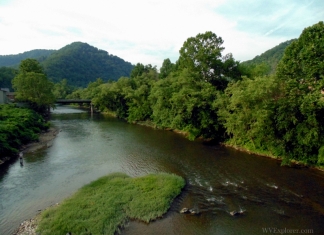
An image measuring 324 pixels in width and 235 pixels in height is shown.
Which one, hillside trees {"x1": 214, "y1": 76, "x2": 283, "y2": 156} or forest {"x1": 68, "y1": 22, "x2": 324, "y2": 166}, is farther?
hillside trees {"x1": 214, "y1": 76, "x2": 283, "y2": 156}

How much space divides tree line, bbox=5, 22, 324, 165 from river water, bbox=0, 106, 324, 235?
2.71m

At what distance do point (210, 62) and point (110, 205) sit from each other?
111ft

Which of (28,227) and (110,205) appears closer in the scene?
(28,227)

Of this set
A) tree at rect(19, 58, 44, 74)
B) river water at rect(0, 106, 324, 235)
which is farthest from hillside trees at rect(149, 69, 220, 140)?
tree at rect(19, 58, 44, 74)

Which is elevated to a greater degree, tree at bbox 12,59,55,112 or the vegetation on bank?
tree at bbox 12,59,55,112

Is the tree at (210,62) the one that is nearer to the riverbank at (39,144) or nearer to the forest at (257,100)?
the forest at (257,100)

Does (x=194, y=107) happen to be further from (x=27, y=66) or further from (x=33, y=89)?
(x=27, y=66)

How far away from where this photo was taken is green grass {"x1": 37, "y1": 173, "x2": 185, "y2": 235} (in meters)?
14.3

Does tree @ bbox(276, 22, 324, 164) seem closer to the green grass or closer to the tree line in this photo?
the tree line

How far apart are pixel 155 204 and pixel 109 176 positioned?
23.4ft

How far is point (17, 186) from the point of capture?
816 inches

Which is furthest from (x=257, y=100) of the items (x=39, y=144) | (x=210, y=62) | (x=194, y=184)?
(x=39, y=144)

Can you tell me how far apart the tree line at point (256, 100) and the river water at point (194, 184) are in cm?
271

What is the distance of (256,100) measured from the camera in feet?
89.4
